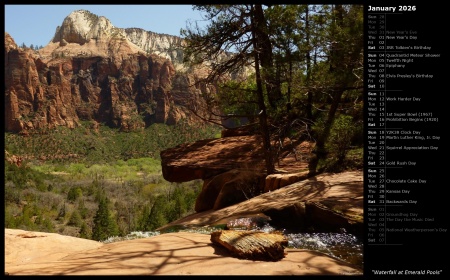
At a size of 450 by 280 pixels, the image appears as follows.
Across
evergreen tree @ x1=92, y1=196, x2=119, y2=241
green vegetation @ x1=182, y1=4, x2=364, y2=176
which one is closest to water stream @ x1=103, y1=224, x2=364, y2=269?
green vegetation @ x1=182, y1=4, x2=364, y2=176

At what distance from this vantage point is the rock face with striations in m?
118

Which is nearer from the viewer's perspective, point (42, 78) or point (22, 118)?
point (22, 118)

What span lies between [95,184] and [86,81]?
274 ft

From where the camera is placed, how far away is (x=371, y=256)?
3.42 meters

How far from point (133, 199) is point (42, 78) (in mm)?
85974

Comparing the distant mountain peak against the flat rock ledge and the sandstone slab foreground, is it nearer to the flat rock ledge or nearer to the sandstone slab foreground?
the sandstone slab foreground

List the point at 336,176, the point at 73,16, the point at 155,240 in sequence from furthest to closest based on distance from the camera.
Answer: the point at 73,16 < the point at 336,176 < the point at 155,240

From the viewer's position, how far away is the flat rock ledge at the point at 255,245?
3.54m

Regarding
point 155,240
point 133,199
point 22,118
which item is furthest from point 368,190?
point 22,118

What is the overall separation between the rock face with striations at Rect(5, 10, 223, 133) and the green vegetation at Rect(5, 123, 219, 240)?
990cm

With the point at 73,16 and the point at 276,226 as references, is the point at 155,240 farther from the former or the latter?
the point at 73,16

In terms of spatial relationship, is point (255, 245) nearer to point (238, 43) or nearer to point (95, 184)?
point (238, 43)

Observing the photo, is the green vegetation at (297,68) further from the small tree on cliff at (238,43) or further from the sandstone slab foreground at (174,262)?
the sandstone slab foreground at (174,262)

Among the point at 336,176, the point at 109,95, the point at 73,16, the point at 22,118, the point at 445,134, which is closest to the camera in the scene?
the point at 445,134
